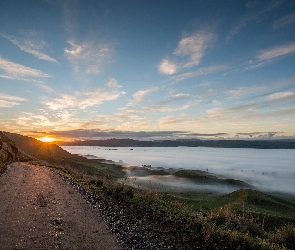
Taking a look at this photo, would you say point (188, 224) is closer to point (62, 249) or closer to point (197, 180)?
point (62, 249)

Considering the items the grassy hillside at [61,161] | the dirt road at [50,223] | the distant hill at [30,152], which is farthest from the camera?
the grassy hillside at [61,161]

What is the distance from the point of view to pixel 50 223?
13.0m

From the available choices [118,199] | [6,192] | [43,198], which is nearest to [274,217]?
[118,199]

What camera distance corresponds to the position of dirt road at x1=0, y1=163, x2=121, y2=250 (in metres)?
10.8

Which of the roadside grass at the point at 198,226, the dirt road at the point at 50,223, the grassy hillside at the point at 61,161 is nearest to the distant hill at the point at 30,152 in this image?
the grassy hillside at the point at 61,161

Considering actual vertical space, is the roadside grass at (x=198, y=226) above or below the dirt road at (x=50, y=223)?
below

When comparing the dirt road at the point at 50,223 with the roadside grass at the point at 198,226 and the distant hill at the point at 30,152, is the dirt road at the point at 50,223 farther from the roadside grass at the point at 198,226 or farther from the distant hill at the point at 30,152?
the distant hill at the point at 30,152

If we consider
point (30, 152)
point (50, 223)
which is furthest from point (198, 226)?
point (30, 152)

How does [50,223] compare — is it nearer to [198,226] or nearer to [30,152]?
[198,226]

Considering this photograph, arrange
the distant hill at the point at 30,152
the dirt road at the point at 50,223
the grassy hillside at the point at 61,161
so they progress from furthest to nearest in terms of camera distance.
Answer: the grassy hillside at the point at 61,161, the distant hill at the point at 30,152, the dirt road at the point at 50,223

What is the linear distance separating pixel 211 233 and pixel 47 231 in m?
7.88

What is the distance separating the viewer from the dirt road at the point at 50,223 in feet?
35.3

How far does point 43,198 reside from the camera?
18.3 metres

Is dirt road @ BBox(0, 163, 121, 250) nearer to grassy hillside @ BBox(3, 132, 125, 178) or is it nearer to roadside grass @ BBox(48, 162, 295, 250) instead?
roadside grass @ BBox(48, 162, 295, 250)
